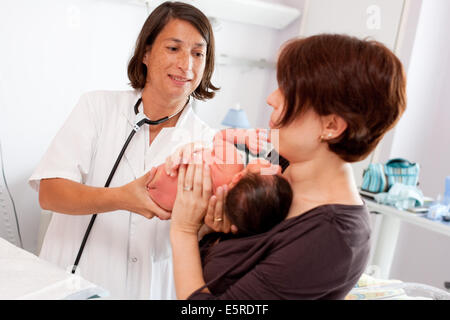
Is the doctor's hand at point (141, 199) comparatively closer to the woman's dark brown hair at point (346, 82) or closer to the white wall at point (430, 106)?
the woman's dark brown hair at point (346, 82)

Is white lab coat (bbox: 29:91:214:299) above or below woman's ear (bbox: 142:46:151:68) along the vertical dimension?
below

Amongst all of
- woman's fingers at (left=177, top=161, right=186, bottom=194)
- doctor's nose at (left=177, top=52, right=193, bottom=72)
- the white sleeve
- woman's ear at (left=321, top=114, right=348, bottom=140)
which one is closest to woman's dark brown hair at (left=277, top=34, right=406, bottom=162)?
woman's ear at (left=321, top=114, right=348, bottom=140)

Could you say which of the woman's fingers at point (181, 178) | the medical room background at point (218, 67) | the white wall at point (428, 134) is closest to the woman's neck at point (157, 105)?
the woman's fingers at point (181, 178)

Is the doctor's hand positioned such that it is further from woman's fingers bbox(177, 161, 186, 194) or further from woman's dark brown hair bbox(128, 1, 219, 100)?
woman's dark brown hair bbox(128, 1, 219, 100)

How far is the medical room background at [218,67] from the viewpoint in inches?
86.9

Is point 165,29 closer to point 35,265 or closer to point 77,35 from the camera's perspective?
point 35,265

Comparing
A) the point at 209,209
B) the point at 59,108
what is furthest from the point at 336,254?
the point at 59,108

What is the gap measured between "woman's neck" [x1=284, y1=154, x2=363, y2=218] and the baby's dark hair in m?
0.03

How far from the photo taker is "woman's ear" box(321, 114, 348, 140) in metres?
0.78

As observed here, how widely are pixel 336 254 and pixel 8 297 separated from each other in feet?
1.82

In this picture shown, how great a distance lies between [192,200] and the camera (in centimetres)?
85

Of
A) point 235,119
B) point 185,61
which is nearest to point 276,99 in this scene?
point 185,61

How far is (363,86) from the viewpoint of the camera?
2.41 feet

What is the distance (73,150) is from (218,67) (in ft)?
6.84
